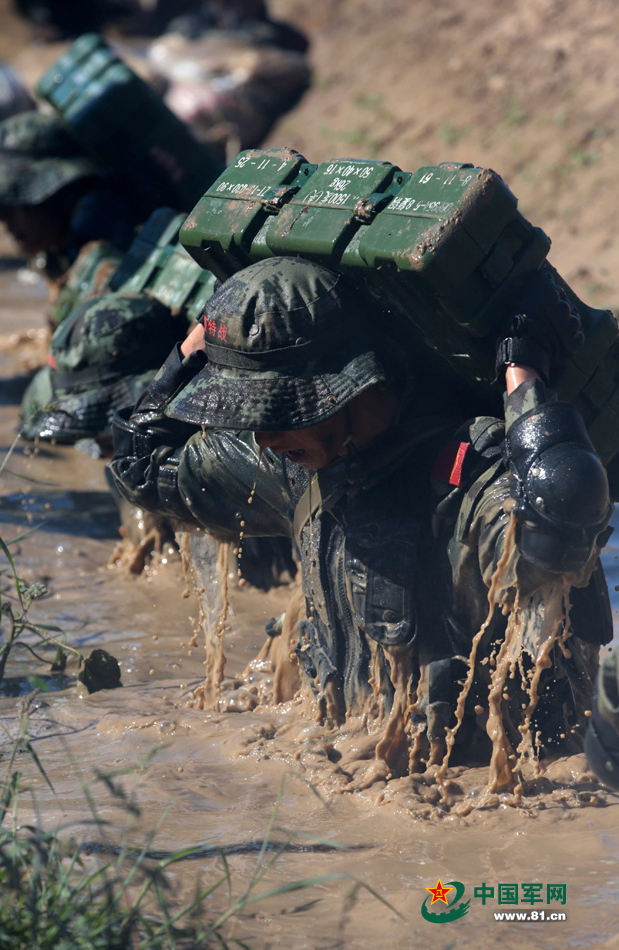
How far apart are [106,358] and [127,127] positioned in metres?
2.14

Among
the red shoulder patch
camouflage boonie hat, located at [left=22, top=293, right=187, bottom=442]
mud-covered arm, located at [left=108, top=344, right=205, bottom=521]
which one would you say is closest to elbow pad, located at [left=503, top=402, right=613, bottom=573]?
the red shoulder patch

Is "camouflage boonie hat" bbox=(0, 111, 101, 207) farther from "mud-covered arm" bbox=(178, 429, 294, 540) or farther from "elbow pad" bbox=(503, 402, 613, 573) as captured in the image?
"elbow pad" bbox=(503, 402, 613, 573)

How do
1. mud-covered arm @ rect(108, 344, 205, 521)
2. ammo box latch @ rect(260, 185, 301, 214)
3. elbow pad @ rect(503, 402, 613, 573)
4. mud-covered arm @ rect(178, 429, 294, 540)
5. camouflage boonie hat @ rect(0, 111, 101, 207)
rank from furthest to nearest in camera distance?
1. camouflage boonie hat @ rect(0, 111, 101, 207)
2. mud-covered arm @ rect(108, 344, 205, 521)
3. mud-covered arm @ rect(178, 429, 294, 540)
4. ammo box latch @ rect(260, 185, 301, 214)
5. elbow pad @ rect(503, 402, 613, 573)

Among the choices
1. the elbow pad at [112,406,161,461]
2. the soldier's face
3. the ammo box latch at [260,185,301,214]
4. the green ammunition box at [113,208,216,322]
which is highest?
the ammo box latch at [260,185,301,214]

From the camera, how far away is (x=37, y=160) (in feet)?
21.5

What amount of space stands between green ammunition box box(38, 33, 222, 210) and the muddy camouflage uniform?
22 centimetres

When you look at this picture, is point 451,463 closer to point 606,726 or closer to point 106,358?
point 606,726

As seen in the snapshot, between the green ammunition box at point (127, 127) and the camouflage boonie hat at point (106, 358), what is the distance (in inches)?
69.4

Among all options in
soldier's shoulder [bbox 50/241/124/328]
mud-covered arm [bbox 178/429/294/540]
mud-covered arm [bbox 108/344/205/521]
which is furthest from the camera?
soldier's shoulder [bbox 50/241/124/328]

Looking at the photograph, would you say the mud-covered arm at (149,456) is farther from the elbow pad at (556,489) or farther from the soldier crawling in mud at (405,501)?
the elbow pad at (556,489)

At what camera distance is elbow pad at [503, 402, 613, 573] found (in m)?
2.31

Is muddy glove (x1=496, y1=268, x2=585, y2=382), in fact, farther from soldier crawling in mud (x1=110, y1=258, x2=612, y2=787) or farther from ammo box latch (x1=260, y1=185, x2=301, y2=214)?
ammo box latch (x1=260, y1=185, x2=301, y2=214)

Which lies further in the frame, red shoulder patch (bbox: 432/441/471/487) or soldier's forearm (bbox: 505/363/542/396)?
red shoulder patch (bbox: 432/441/471/487)

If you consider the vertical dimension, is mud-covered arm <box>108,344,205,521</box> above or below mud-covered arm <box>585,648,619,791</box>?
above
